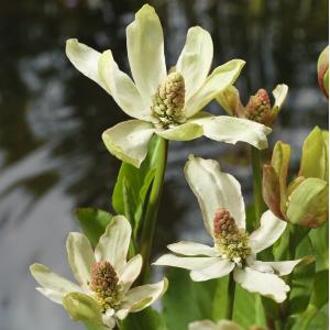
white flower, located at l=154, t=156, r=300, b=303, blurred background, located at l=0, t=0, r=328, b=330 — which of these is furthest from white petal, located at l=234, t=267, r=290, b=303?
blurred background, located at l=0, t=0, r=328, b=330

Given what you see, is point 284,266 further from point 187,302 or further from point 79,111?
point 79,111

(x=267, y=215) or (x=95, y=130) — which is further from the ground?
(x=267, y=215)

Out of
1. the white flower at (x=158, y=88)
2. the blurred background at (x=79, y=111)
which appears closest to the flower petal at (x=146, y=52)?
the white flower at (x=158, y=88)

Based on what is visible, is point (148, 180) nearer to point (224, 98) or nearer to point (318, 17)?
point (224, 98)

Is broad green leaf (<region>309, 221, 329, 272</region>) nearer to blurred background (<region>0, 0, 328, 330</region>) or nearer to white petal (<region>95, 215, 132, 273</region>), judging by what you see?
white petal (<region>95, 215, 132, 273</region>)

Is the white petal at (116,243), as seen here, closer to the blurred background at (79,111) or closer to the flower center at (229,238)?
the flower center at (229,238)

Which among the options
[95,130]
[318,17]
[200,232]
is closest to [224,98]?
[200,232]
